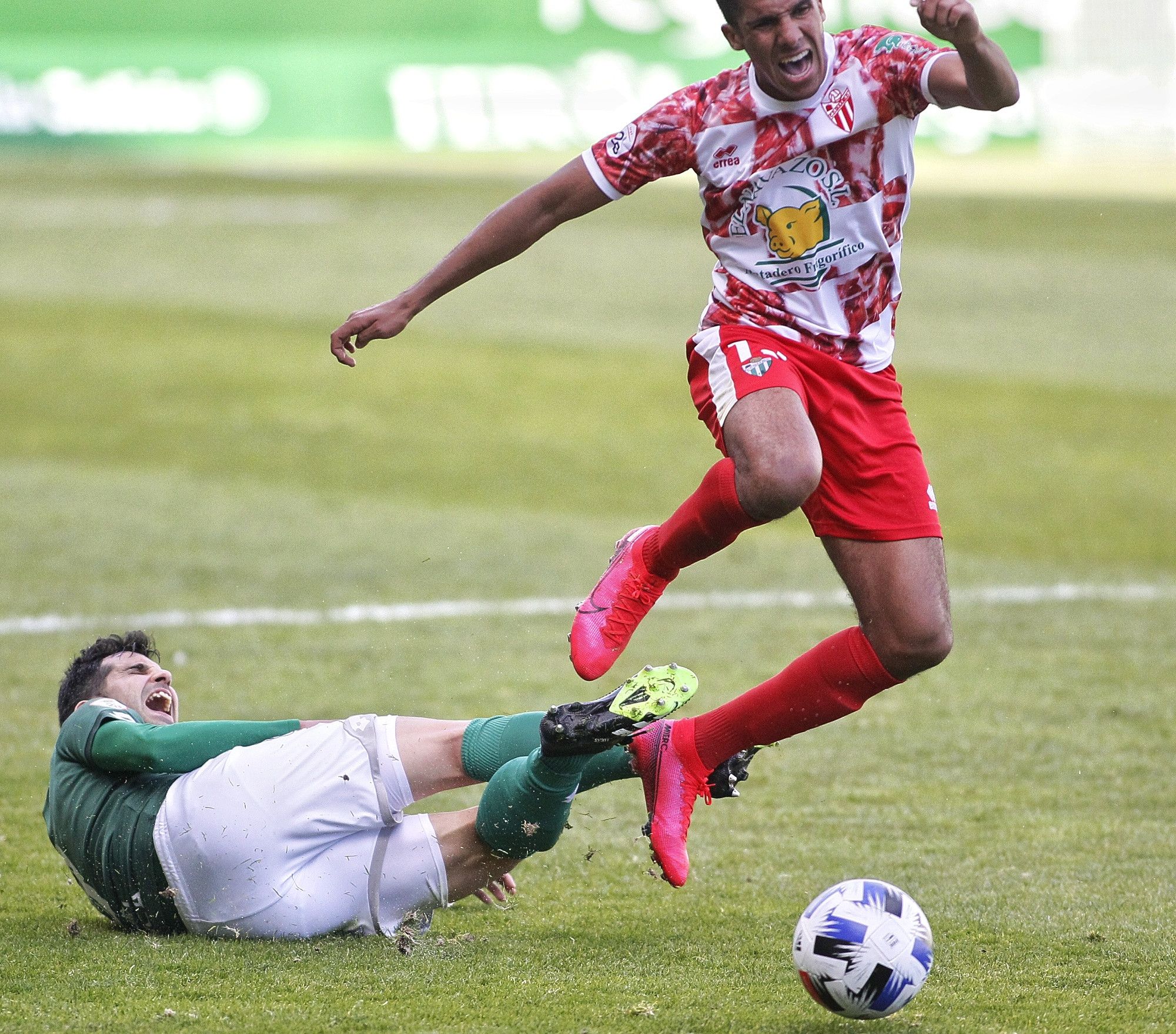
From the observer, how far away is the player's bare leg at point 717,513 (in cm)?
427

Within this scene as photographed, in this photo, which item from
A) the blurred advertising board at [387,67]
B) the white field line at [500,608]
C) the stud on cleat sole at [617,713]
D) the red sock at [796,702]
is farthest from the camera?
the blurred advertising board at [387,67]

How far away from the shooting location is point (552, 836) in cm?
425

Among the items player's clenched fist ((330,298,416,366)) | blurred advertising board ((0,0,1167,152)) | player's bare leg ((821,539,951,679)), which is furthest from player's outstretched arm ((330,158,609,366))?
blurred advertising board ((0,0,1167,152))

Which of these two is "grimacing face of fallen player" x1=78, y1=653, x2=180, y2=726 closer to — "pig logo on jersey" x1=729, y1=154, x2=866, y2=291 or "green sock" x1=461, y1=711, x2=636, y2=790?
"green sock" x1=461, y1=711, x2=636, y2=790

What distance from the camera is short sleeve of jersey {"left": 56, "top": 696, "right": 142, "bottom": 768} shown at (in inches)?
167

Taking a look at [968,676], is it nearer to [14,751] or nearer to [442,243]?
[14,751]

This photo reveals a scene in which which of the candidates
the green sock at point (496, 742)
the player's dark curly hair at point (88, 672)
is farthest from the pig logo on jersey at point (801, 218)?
the player's dark curly hair at point (88, 672)

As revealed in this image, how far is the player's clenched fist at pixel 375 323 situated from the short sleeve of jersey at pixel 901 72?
1.40 m

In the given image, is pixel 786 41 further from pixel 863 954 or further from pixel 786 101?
pixel 863 954

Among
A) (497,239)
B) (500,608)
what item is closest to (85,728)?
(497,239)

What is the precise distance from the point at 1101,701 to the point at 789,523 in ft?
14.0

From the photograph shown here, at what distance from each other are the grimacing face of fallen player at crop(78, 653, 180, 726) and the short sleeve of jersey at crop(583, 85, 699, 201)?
5.97 feet

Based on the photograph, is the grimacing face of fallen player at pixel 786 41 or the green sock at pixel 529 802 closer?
the green sock at pixel 529 802

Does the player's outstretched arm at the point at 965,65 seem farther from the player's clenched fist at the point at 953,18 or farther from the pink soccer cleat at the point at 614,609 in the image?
the pink soccer cleat at the point at 614,609
